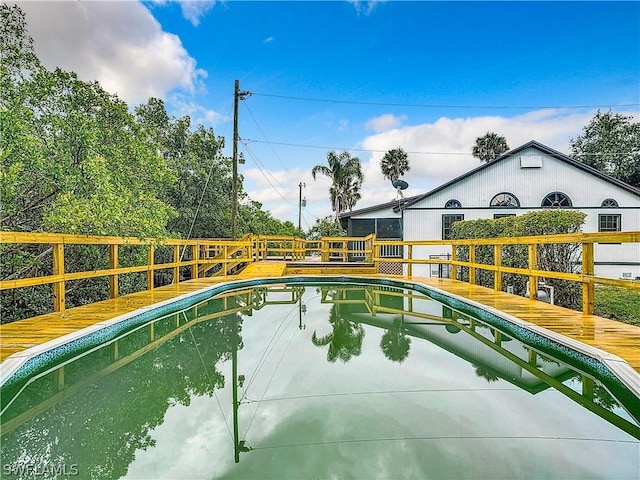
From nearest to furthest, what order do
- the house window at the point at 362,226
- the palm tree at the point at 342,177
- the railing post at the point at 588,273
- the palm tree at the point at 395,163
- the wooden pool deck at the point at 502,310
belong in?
1. the wooden pool deck at the point at 502,310
2. the railing post at the point at 588,273
3. the house window at the point at 362,226
4. the palm tree at the point at 342,177
5. the palm tree at the point at 395,163

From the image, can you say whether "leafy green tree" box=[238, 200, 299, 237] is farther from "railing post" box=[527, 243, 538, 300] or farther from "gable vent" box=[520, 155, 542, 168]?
"railing post" box=[527, 243, 538, 300]

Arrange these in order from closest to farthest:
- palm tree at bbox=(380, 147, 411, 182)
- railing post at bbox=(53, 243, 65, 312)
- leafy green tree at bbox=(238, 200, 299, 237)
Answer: railing post at bbox=(53, 243, 65, 312) → leafy green tree at bbox=(238, 200, 299, 237) → palm tree at bbox=(380, 147, 411, 182)

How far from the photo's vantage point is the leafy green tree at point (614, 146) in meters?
23.8

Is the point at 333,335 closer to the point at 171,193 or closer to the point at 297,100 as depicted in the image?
the point at 171,193

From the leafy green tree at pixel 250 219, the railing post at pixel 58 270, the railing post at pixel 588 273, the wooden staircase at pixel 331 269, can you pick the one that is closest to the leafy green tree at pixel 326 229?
the leafy green tree at pixel 250 219

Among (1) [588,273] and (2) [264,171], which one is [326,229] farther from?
(1) [588,273]

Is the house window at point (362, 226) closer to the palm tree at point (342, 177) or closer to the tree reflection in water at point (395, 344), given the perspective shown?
the palm tree at point (342, 177)

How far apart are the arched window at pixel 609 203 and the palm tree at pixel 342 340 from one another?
13702 millimetres

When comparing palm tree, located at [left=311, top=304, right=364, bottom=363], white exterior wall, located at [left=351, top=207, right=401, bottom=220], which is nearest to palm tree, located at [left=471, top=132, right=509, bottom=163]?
white exterior wall, located at [left=351, top=207, right=401, bottom=220]

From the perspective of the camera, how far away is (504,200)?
14.5 m

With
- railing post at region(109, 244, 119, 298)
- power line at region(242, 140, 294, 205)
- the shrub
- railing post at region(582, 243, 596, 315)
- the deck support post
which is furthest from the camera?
power line at region(242, 140, 294, 205)

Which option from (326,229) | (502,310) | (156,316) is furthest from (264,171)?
(502,310)

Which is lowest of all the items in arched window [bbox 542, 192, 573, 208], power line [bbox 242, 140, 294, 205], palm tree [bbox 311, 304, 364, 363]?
palm tree [bbox 311, 304, 364, 363]

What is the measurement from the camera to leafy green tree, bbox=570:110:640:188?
78.1ft
